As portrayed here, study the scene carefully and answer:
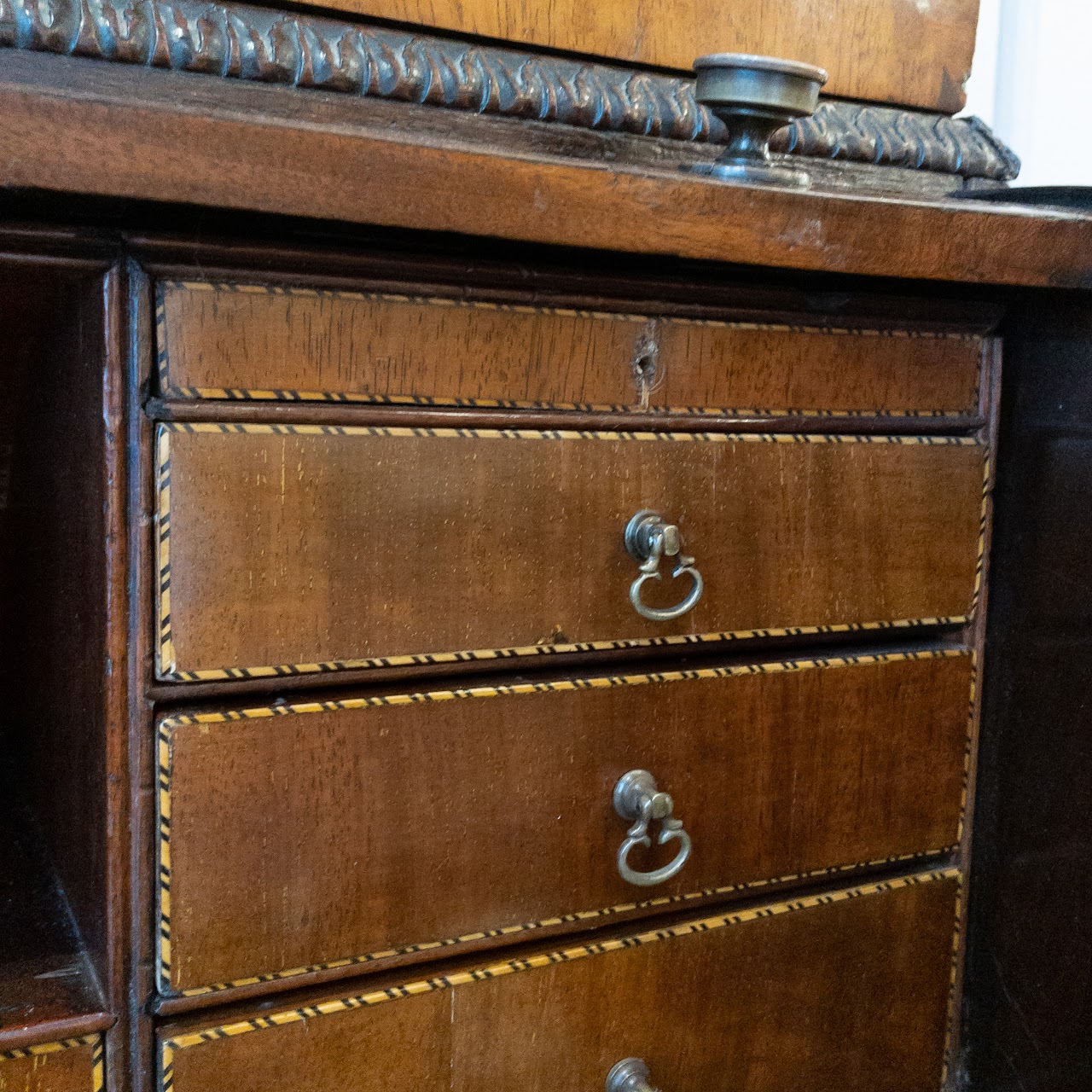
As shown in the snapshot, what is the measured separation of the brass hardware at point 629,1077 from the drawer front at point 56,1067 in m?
0.27

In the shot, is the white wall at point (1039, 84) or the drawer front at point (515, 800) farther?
the white wall at point (1039, 84)

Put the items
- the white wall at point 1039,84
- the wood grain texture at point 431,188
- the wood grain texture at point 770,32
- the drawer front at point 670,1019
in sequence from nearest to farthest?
the wood grain texture at point 431,188, the drawer front at point 670,1019, the wood grain texture at point 770,32, the white wall at point 1039,84

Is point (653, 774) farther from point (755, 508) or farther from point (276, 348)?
point (276, 348)

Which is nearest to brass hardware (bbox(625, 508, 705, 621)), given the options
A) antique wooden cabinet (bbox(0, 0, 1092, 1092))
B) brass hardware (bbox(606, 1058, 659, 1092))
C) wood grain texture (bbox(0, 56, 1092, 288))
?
antique wooden cabinet (bbox(0, 0, 1092, 1092))

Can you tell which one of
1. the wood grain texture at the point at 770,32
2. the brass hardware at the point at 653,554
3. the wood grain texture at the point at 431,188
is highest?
the wood grain texture at the point at 770,32

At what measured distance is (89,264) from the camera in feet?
1.55

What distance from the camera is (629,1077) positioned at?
612 mm

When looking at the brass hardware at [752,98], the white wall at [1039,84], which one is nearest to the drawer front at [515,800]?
the brass hardware at [752,98]

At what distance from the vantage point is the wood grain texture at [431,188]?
16.3 inches

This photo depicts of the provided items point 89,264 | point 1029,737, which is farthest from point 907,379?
point 89,264

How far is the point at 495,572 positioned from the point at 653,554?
3.3 inches

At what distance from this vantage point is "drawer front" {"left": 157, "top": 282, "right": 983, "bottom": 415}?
0.49 meters

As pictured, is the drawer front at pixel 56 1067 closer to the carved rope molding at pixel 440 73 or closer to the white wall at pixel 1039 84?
the carved rope molding at pixel 440 73

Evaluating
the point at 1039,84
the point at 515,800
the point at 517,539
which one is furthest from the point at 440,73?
the point at 1039,84
